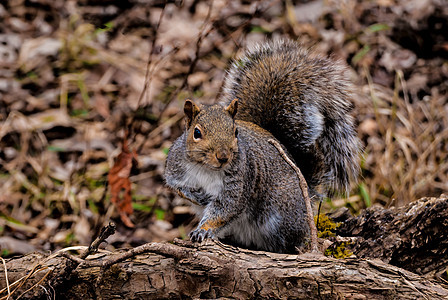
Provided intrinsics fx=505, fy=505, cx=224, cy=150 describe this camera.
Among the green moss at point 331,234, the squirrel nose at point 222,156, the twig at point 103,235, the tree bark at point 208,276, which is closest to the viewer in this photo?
the tree bark at point 208,276

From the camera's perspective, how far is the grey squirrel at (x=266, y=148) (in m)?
1.87

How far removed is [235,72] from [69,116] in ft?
5.94

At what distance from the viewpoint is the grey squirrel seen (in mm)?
1874

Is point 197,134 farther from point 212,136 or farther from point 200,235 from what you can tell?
point 200,235

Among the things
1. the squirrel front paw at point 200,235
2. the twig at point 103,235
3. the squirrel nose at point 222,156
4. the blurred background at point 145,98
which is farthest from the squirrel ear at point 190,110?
the blurred background at point 145,98

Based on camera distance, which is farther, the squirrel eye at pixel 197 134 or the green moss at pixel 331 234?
the green moss at pixel 331 234

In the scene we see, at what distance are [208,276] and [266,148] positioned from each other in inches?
27.2

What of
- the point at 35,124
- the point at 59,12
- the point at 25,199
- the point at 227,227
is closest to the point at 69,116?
the point at 35,124

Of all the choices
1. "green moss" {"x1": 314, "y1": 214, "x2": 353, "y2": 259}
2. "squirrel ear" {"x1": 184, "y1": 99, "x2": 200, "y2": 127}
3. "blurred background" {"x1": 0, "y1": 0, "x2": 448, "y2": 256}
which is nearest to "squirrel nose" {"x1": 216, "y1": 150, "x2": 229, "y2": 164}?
"squirrel ear" {"x1": 184, "y1": 99, "x2": 200, "y2": 127}

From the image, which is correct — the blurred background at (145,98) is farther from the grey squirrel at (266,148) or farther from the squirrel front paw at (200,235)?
the squirrel front paw at (200,235)

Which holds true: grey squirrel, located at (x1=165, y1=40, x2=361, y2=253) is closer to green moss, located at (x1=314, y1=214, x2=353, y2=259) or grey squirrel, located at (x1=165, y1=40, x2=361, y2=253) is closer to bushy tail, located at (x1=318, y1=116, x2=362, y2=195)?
bushy tail, located at (x1=318, y1=116, x2=362, y2=195)

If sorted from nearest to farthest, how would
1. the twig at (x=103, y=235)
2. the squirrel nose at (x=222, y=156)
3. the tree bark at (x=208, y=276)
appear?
the tree bark at (x=208, y=276), the twig at (x=103, y=235), the squirrel nose at (x=222, y=156)

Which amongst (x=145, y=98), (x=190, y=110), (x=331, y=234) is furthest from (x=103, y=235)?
(x=145, y=98)

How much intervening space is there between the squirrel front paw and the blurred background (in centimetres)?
95
